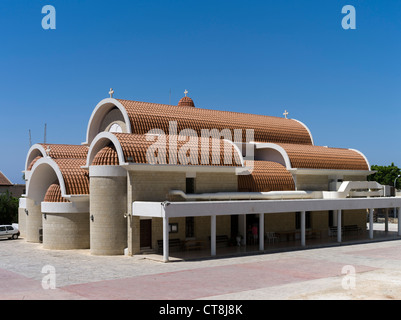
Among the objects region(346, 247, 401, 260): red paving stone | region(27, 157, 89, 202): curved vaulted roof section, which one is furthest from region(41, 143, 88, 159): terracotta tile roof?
region(346, 247, 401, 260): red paving stone

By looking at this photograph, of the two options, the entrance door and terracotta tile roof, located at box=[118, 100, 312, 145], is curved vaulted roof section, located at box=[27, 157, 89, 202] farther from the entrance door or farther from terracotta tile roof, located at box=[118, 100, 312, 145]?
the entrance door

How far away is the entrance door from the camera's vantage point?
2639 centimetres

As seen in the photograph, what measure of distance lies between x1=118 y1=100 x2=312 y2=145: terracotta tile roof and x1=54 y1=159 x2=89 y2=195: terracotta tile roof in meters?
4.19

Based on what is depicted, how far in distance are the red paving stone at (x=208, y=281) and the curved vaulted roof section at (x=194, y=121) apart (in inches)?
469

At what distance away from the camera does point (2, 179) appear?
203 feet

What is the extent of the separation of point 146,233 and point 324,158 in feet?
50.1

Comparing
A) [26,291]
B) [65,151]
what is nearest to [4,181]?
[65,151]

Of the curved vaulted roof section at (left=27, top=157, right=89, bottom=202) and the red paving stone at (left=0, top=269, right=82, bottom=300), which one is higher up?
the curved vaulted roof section at (left=27, top=157, right=89, bottom=202)

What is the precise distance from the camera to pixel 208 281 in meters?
18.8

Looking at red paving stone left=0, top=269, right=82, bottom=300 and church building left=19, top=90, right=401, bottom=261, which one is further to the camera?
church building left=19, top=90, right=401, bottom=261

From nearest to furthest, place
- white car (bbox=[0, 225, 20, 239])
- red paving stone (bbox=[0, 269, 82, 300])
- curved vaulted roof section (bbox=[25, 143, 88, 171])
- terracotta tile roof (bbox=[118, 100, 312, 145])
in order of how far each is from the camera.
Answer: red paving stone (bbox=[0, 269, 82, 300])
terracotta tile roof (bbox=[118, 100, 312, 145])
curved vaulted roof section (bbox=[25, 143, 88, 171])
white car (bbox=[0, 225, 20, 239])

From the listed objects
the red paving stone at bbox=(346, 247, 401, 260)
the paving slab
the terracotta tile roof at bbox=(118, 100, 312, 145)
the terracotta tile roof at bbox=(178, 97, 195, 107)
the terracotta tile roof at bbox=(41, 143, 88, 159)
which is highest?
the terracotta tile roof at bbox=(178, 97, 195, 107)
